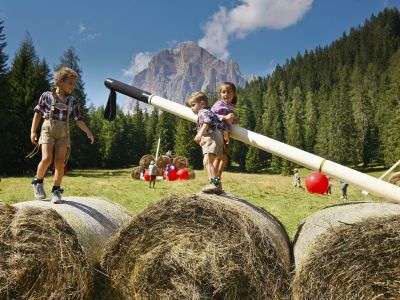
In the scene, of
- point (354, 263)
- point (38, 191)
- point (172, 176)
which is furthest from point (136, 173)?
point (354, 263)

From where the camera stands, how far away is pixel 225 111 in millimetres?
6152

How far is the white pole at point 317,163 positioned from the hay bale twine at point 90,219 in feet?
6.44

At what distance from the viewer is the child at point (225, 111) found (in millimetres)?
5952

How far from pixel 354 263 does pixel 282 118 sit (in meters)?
108

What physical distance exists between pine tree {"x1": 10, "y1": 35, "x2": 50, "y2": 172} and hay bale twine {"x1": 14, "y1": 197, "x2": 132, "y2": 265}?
3205cm

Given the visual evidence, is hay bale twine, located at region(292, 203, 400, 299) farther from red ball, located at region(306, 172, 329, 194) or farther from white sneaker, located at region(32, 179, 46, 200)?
red ball, located at region(306, 172, 329, 194)

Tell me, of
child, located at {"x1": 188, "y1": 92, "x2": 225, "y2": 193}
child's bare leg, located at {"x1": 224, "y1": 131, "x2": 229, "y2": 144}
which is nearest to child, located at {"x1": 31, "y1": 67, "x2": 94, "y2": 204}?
child, located at {"x1": 188, "y1": 92, "x2": 225, "y2": 193}

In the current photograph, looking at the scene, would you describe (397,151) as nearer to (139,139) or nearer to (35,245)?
(139,139)

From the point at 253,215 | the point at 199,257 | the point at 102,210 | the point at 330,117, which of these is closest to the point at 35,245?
the point at 102,210

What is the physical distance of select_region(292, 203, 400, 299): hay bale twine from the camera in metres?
3.79

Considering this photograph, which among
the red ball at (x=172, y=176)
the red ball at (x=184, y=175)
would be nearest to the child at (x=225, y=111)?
the red ball at (x=184, y=175)

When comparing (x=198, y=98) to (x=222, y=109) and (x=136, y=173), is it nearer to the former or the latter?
(x=222, y=109)

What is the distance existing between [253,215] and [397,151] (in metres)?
63.0

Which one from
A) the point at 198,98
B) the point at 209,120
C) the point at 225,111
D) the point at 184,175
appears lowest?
the point at 184,175
